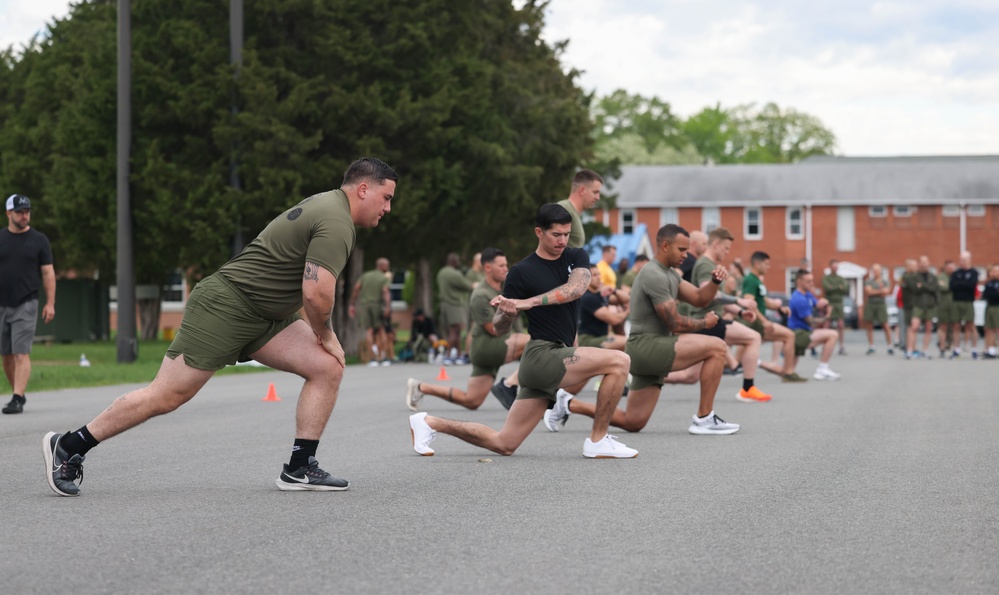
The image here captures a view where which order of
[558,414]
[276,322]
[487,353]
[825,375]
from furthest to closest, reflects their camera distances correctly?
[825,375] → [487,353] → [558,414] → [276,322]

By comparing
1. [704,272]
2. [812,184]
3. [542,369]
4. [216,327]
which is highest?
[812,184]

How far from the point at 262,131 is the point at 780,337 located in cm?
1236

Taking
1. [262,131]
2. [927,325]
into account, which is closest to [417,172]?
[262,131]

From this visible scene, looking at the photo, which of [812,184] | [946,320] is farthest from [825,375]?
[812,184]

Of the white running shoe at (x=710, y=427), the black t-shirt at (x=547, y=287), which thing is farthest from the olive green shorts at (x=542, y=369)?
the white running shoe at (x=710, y=427)

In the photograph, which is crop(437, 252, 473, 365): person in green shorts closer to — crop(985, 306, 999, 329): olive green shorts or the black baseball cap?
crop(985, 306, 999, 329): olive green shorts

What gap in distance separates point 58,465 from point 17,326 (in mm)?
6306

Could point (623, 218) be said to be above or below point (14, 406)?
above

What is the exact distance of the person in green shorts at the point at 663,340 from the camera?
38.4ft

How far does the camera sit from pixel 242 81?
Answer: 2819cm

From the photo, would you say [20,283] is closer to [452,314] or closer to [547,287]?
[547,287]

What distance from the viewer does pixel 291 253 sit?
25.9 ft

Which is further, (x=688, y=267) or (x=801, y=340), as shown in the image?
(x=801, y=340)

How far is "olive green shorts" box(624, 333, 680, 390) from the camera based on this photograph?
11688mm
